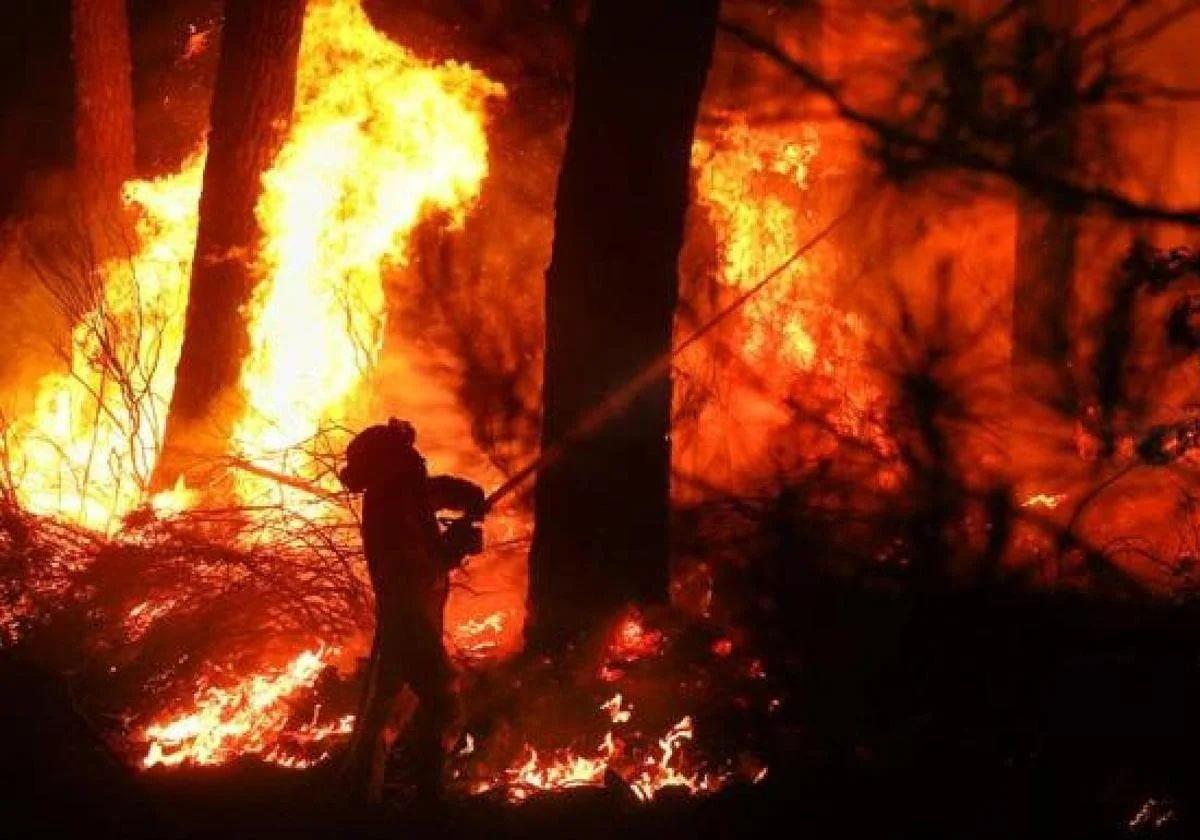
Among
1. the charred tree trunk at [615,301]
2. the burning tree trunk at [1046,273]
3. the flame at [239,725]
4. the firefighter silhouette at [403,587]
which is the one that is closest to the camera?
the firefighter silhouette at [403,587]

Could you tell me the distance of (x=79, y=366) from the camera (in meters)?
10.2

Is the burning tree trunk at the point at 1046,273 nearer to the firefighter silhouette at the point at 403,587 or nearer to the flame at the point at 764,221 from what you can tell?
the flame at the point at 764,221

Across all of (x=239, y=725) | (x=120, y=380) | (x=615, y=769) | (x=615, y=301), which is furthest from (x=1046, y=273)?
(x=120, y=380)

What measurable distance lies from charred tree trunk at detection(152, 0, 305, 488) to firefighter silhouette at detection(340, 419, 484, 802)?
4.07 metres

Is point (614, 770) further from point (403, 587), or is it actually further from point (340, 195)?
point (340, 195)

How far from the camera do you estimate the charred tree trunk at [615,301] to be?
625 centimetres

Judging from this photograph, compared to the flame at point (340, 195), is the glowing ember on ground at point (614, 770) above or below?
below

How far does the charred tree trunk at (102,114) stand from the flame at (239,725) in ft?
16.8

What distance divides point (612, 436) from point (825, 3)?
17.7 feet

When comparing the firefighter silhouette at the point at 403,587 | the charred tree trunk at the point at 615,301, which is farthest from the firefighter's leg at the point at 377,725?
the charred tree trunk at the point at 615,301

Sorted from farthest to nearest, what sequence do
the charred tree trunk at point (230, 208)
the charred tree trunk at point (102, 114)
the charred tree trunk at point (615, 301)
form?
the charred tree trunk at point (102, 114) < the charred tree trunk at point (230, 208) < the charred tree trunk at point (615, 301)

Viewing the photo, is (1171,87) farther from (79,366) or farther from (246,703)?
(79,366)

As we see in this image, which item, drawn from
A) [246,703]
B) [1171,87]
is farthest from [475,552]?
[1171,87]

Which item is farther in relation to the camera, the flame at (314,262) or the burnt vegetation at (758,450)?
the flame at (314,262)
